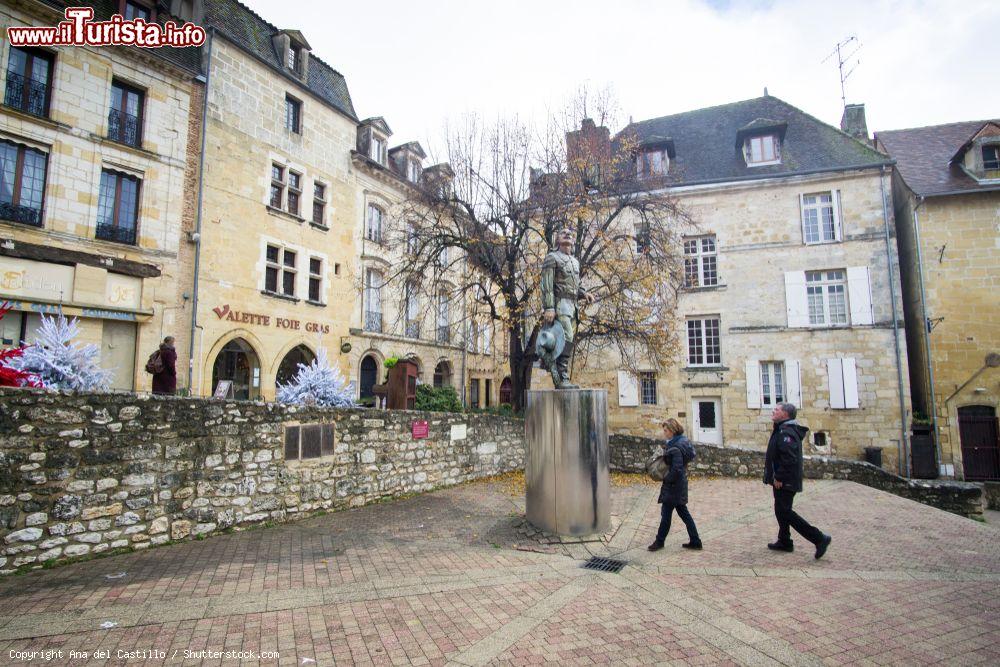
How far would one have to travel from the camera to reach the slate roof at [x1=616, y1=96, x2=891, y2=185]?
18094 millimetres

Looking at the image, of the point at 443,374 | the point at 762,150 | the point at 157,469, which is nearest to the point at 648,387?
the point at 762,150

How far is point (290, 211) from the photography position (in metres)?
18.2

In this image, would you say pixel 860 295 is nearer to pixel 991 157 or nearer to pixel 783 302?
pixel 783 302

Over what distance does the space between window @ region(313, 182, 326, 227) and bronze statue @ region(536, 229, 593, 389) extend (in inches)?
558

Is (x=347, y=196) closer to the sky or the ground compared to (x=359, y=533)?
closer to the sky

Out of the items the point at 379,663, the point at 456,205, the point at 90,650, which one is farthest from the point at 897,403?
the point at 90,650

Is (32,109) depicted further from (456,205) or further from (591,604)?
(591,604)

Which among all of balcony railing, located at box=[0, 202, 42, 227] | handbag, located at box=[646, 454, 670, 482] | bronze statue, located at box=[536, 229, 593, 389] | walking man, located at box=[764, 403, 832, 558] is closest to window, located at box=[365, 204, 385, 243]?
balcony railing, located at box=[0, 202, 42, 227]

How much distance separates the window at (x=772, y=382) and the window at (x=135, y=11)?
74.2 ft

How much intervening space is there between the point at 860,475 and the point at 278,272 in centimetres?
1781

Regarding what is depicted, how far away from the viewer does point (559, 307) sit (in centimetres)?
737

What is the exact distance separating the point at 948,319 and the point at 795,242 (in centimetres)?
519

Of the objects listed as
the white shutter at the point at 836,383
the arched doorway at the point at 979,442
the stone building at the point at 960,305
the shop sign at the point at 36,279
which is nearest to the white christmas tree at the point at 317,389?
the shop sign at the point at 36,279

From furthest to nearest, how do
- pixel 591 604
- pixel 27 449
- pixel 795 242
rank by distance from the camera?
pixel 795 242
pixel 27 449
pixel 591 604
